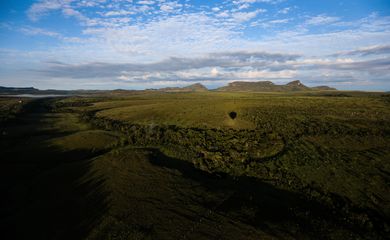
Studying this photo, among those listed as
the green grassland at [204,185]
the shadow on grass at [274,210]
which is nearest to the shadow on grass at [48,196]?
the green grassland at [204,185]

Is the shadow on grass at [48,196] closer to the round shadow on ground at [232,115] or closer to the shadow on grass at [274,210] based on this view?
the shadow on grass at [274,210]

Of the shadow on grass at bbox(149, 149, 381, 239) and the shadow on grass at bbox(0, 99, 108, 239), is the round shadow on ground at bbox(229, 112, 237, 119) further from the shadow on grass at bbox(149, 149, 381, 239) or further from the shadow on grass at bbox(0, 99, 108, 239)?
the shadow on grass at bbox(149, 149, 381, 239)

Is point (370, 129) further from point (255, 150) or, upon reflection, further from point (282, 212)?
point (282, 212)

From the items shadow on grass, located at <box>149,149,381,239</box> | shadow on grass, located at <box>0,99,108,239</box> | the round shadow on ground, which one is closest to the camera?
shadow on grass, located at <box>0,99,108,239</box>

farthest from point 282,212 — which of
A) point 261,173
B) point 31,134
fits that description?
point 31,134

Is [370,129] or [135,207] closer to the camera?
[135,207]

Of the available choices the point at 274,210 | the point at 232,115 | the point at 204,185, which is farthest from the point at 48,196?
the point at 232,115

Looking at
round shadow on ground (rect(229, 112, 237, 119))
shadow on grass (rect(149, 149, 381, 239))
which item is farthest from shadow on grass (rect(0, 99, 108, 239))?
round shadow on ground (rect(229, 112, 237, 119))
